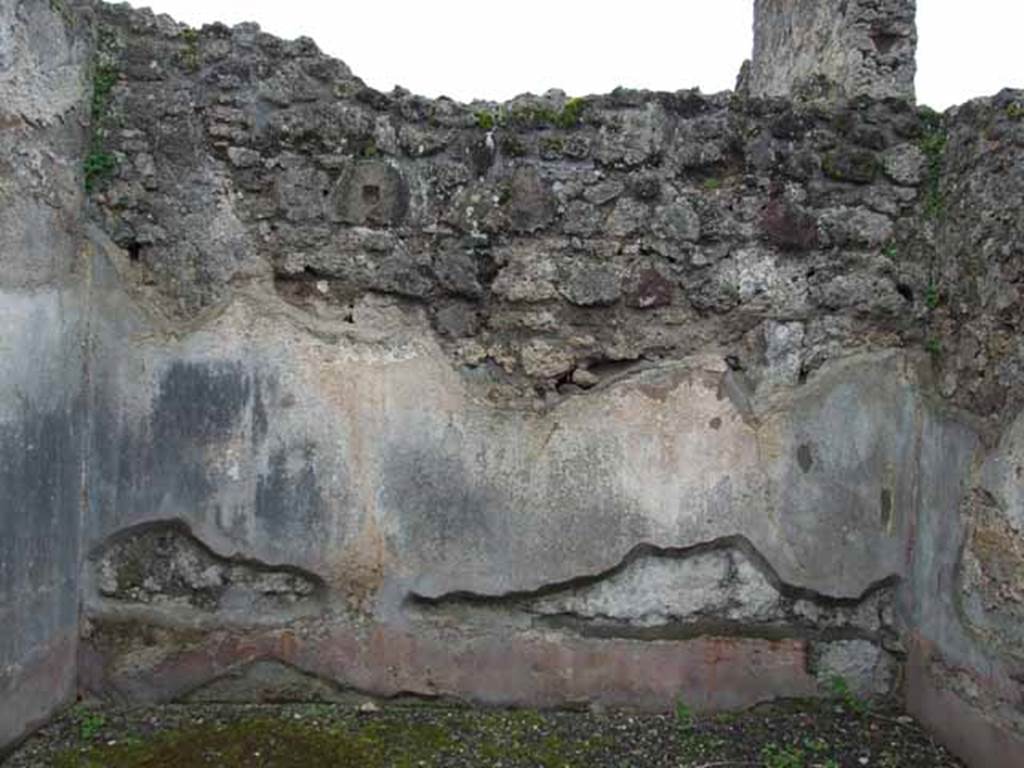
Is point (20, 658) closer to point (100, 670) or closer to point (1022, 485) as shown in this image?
point (100, 670)

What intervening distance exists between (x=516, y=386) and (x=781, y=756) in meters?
1.35

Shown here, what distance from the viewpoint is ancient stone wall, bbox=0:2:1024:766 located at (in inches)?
118

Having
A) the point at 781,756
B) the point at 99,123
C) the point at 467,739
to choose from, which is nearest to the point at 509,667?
the point at 467,739

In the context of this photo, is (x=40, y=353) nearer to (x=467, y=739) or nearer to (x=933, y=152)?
(x=467, y=739)

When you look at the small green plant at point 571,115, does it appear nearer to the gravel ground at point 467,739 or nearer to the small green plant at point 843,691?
the gravel ground at point 467,739

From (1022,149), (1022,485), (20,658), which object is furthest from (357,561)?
(1022,149)

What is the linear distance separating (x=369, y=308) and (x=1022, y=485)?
1.94m

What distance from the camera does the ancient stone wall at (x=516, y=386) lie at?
3.00 metres

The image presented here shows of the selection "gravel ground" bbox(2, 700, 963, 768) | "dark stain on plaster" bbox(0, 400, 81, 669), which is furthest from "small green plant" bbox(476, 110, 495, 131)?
"gravel ground" bbox(2, 700, 963, 768)

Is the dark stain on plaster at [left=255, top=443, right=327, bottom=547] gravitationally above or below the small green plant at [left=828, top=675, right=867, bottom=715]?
above

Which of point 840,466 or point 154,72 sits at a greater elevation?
point 154,72

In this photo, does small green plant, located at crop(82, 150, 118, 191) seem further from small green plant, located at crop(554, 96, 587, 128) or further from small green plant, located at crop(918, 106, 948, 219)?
small green plant, located at crop(918, 106, 948, 219)

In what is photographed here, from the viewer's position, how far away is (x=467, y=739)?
288 cm

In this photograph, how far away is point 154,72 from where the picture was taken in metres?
3.00
